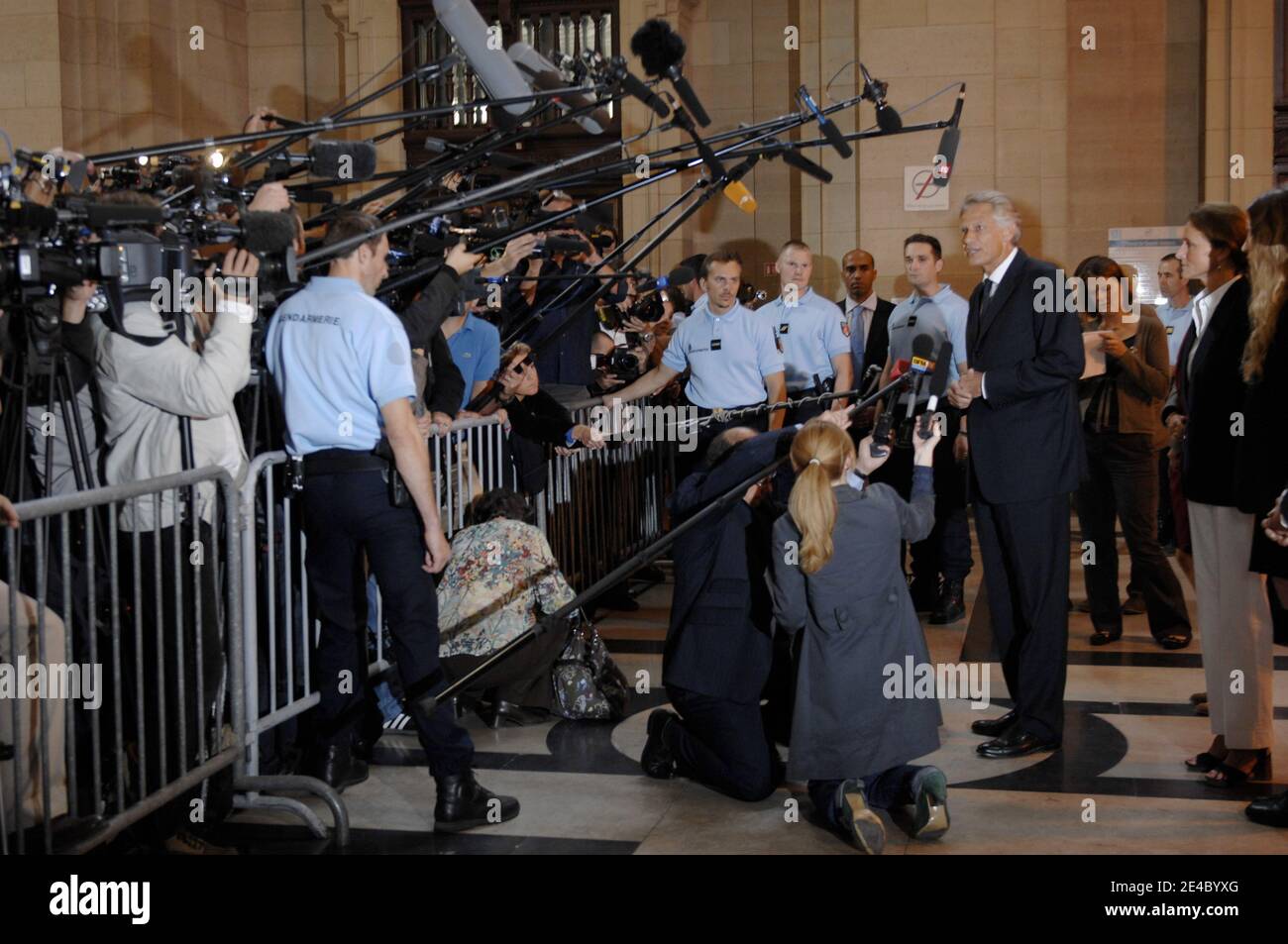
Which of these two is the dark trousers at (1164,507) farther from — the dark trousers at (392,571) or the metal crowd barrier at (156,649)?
the dark trousers at (392,571)

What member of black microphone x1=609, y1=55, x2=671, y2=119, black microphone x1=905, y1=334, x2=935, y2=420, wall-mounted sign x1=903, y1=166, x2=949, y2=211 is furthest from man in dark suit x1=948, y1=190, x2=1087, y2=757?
wall-mounted sign x1=903, y1=166, x2=949, y2=211

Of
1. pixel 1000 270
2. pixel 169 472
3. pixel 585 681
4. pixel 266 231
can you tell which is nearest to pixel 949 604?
pixel 585 681

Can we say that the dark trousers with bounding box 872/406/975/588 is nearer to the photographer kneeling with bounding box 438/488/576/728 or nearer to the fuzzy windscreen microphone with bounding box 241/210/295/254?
the photographer kneeling with bounding box 438/488/576/728

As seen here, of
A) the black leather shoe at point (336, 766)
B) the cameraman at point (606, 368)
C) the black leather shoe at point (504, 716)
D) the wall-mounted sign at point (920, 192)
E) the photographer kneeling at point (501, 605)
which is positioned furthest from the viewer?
the wall-mounted sign at point (920, 192)

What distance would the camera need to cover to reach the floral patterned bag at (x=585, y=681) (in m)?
5.75

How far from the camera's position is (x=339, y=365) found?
4.53 meters

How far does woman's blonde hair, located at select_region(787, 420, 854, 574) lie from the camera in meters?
4.33

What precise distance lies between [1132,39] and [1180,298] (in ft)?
14.0

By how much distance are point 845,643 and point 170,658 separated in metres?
1.99

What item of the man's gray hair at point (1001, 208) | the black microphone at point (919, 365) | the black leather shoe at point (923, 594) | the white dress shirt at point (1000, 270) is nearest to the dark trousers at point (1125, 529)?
the black leather shoe at point (923, 594)

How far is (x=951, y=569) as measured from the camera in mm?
7598

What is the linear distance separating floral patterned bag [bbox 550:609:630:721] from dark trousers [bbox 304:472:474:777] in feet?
3.82

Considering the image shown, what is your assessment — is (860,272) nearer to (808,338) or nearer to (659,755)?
(808,338)

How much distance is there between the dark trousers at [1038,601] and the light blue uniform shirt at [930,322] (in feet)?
7.28
